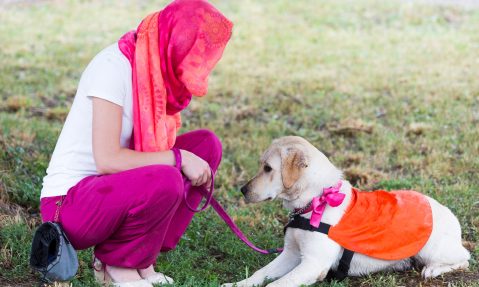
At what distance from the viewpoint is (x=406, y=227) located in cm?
406

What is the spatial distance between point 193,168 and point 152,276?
68 centimetres

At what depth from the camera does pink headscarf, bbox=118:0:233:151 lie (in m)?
3.49

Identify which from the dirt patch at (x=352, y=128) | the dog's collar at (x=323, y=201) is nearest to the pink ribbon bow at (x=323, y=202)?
the dog's collar at (x=323, y=201)

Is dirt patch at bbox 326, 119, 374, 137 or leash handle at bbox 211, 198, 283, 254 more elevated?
leash handle at bbox 211, 198, 283, 254

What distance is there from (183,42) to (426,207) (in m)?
1.80

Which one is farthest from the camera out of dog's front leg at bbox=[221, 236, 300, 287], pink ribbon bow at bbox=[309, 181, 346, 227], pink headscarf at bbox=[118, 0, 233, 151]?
dog's front leg at bbox=[221, 236, 300, 287]

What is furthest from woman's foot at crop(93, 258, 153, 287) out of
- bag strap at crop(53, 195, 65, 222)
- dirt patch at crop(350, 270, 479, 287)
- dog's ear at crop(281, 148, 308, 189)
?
dirt patch at crop(350, 270, 479, 287)

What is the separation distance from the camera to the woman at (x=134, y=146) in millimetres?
3445

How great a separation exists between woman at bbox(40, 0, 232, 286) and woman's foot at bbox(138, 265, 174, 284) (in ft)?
0.31

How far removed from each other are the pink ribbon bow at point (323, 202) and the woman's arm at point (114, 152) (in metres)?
0.73

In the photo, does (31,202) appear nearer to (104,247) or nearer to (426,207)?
(104,247)

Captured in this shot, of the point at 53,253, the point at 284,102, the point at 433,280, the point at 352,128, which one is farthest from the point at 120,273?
the point at 284,102

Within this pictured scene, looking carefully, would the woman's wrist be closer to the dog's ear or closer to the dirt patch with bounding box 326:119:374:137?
the dog's ear

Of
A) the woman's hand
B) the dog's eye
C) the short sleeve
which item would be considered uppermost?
the short sleeve
